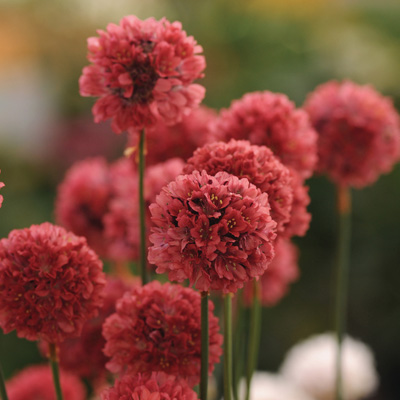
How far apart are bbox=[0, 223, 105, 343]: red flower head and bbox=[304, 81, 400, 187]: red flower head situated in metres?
0.29

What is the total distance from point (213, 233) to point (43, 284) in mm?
129

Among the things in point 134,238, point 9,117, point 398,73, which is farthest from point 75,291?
point 9,117

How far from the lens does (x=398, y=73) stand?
67.1 inches

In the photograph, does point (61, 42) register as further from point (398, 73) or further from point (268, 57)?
point (398, 73)

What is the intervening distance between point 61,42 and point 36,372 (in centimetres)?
174

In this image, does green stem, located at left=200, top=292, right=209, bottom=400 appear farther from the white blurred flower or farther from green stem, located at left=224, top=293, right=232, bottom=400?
the white blurred flower

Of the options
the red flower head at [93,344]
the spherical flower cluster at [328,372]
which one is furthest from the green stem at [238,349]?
the spherical flower cluster at [328,372]

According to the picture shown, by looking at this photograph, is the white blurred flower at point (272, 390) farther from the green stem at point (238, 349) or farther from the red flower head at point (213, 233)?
the red flower head at point (213, 233)

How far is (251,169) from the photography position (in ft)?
1.23

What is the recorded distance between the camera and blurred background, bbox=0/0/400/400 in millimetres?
1522

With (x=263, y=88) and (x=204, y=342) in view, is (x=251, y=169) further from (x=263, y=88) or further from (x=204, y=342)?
(x=263, y=88)

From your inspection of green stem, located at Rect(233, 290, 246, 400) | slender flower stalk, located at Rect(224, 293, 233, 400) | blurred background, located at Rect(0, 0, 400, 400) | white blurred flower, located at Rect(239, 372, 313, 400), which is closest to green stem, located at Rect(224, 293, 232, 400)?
slender flower stalk, located at Rect(224, 293, 233, 400)

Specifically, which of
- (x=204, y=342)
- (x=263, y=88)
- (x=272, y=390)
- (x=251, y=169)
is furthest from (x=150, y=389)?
(x=263, y=88)

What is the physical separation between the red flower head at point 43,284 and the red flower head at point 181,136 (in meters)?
0.23
